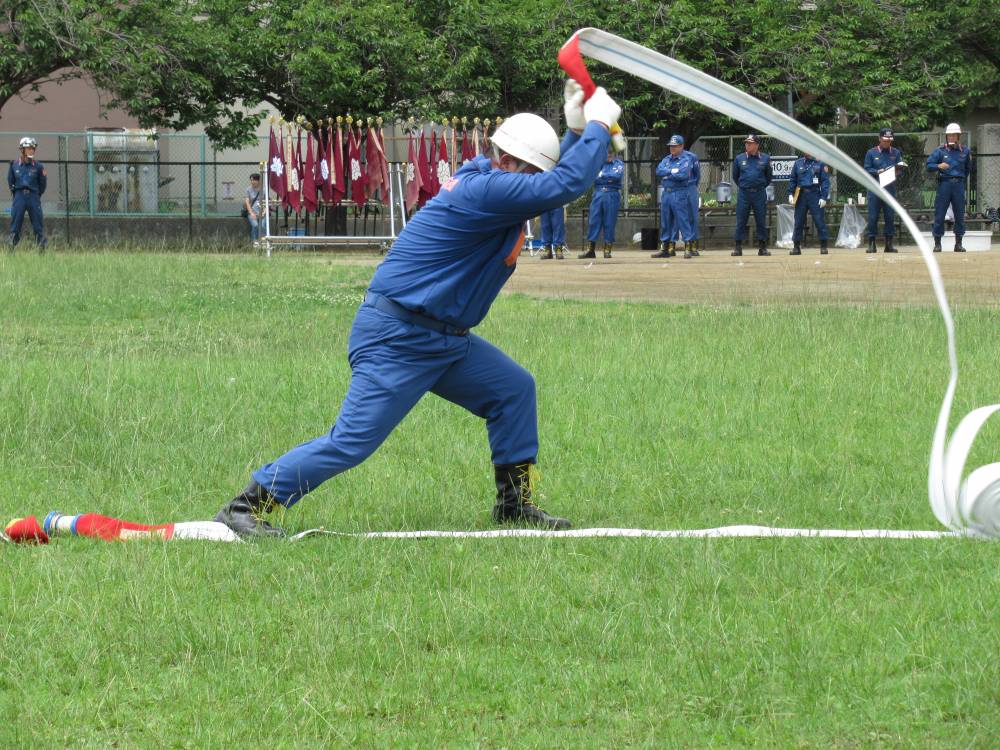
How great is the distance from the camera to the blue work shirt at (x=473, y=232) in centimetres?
545

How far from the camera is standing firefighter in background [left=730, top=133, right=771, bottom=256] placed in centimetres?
2638

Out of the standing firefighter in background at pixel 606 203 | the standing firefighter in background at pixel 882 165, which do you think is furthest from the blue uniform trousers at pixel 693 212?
the standing firefighter in background at pixel 882 165

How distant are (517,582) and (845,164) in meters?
1.83

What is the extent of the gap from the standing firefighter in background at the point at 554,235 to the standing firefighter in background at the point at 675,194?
Answer: 189 cm

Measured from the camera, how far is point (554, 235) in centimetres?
2670

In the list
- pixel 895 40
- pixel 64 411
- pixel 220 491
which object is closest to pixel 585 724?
pixel 220 491

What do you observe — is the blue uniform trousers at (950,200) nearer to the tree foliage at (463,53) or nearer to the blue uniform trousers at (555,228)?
the blue uniform trousers at (555,228)

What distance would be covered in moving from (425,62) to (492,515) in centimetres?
2629

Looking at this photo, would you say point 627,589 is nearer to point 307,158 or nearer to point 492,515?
point 492,515

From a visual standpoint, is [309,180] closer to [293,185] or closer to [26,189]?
[293,185]

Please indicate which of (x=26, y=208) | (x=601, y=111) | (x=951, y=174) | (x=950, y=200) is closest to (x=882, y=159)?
(x=950, y=200)

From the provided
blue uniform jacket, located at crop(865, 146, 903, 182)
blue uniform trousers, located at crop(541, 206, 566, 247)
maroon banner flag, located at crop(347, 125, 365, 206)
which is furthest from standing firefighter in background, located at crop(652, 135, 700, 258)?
maroon banner flag, located at crop(347, 125, 365, 206)

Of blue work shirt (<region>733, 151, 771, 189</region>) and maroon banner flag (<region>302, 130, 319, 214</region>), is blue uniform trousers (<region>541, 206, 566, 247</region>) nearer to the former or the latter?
blue work shirt (<region>733, 151, 771, 189</region>)

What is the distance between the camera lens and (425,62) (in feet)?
103
